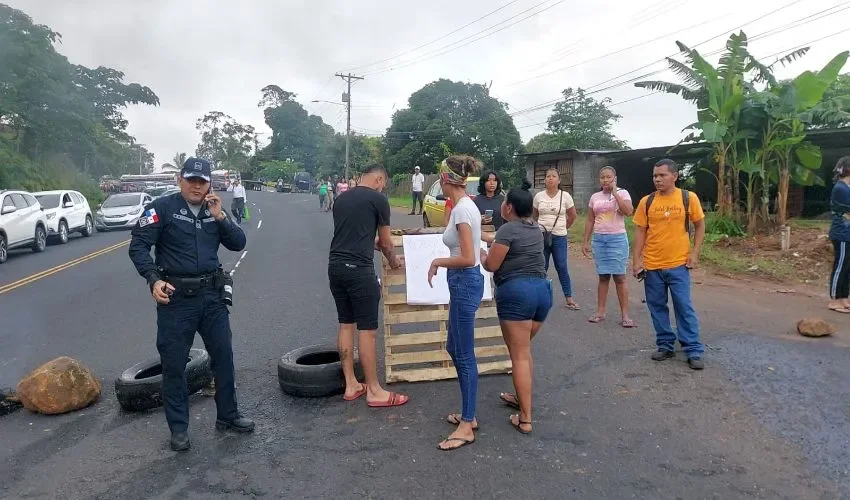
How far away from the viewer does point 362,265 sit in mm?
4633

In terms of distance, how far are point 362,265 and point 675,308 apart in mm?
2960

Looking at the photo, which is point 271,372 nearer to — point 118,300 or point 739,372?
point 739,372

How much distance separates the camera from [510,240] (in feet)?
13.3

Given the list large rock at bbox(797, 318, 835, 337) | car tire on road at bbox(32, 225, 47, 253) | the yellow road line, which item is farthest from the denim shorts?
car tire on road at bbox(32, 225, 47, 253)

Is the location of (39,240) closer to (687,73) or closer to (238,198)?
(238,198)

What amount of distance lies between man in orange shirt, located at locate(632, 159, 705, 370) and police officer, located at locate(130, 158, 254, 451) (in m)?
3.70

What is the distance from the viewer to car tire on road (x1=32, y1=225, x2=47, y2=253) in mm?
16028

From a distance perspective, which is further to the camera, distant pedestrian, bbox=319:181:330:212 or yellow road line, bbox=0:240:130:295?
distant pedestrian, bbox=319:181:330:212

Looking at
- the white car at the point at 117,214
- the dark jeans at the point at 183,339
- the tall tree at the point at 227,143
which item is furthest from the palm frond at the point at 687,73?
the tall tree at the point at 227,143

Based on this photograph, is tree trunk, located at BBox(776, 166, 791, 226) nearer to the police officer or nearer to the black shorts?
the black shorts

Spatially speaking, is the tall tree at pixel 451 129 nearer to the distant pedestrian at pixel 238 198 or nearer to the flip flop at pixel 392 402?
the distant pedestrian at pixel 238 198

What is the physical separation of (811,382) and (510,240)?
295cm

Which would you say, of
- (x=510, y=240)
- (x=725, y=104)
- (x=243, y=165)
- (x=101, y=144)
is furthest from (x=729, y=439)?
(x=243, y=165)

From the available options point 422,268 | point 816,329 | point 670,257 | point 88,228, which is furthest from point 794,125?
point 88,228
